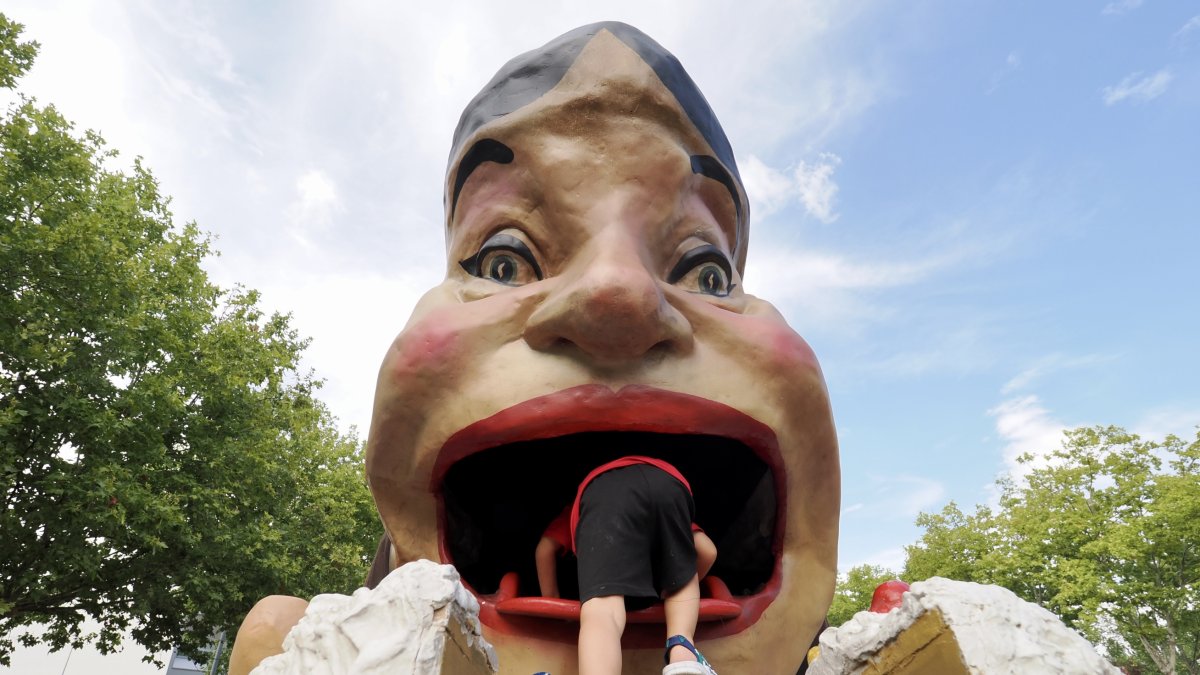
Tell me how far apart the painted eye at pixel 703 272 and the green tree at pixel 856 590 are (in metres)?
22.0

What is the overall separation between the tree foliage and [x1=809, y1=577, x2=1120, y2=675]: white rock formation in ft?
43.7

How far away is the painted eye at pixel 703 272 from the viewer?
87.6 inches

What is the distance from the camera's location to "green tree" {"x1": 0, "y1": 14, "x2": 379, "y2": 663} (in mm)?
6605

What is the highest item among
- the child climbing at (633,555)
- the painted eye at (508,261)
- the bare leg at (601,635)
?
the painted eye at (508,261)

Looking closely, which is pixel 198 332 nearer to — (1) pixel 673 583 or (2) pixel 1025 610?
(1) pixel 673 583

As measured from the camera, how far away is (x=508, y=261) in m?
2.21

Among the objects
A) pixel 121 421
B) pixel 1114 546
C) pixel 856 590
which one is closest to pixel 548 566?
pixel 121 421

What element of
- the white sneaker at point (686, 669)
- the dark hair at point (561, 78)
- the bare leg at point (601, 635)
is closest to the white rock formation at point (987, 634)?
the white sneaker at point (686, 669)

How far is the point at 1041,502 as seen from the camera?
47.3 ft

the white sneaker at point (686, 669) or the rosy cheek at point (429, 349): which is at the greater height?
the rosy cheek at point (429, 349)

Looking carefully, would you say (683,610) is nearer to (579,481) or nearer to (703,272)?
(579,481)

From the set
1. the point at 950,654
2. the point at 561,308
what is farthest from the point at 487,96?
the point at 950,654

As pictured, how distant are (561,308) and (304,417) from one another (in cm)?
1102

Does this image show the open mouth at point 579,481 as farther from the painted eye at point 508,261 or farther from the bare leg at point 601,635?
the painted eye at point 508,261
